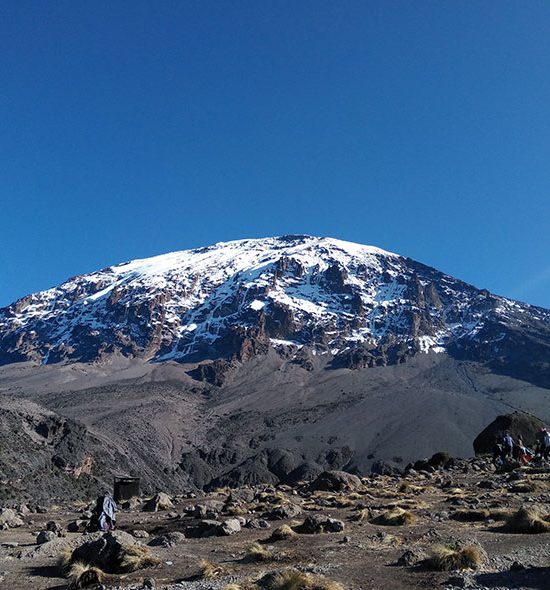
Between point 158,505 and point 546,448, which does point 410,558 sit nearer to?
point 158,505

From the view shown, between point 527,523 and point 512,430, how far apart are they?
89.8 ft

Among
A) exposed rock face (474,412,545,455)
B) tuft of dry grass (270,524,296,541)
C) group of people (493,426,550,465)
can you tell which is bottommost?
tuft of dry grass (270,524,296,541)

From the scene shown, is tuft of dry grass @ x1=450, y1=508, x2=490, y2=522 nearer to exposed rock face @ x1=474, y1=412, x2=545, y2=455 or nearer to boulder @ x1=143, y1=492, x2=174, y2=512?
boulder @ x1=143, y1=492, x2=174, y2=512

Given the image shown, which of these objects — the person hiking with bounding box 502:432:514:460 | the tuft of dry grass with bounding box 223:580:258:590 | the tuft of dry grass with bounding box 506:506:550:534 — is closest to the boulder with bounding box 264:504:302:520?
the tuft of dry grass with bounding box 506:506:550:534

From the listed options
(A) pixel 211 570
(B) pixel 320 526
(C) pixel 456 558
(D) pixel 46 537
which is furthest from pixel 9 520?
(C) pixel 456 558

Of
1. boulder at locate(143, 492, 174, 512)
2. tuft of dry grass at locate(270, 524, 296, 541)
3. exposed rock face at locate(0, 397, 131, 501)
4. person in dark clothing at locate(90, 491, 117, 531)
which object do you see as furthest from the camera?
exposed rock face at locate(0, 397, 131, 501)

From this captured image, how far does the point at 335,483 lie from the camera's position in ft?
84.4

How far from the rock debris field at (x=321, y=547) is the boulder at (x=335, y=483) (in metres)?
4.42

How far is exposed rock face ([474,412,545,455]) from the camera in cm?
3772

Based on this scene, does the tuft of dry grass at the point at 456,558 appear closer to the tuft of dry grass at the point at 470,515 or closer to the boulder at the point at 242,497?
the tuft of dry grass at the point at 470,515

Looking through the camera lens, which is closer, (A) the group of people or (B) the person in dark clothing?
(B) the person in dark clothing

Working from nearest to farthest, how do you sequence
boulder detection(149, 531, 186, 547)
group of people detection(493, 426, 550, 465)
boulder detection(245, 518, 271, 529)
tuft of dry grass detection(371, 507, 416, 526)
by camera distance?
boulder detection(149, 531, 186, 547), tuft of dry grass detection(371, 507, 416, 526), boulder detection(245, 518, 271, 529), group of people detection(493, 426, 550, 465)

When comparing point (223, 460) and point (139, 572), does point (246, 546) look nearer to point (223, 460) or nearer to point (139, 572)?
point (139, 572)

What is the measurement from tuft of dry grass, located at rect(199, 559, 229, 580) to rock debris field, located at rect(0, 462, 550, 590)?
0.08 feet
